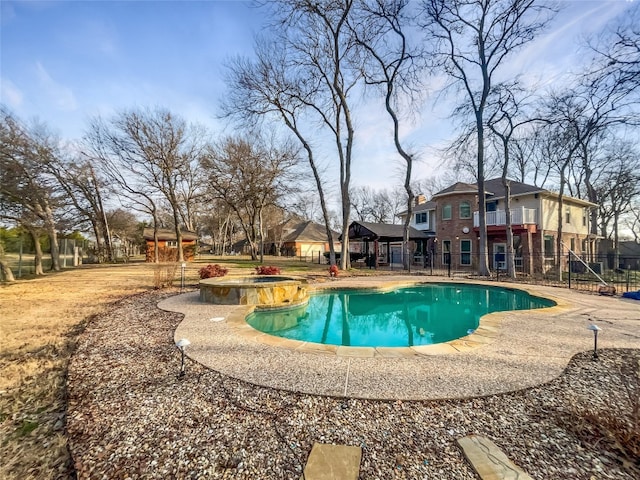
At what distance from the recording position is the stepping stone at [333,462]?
77.4 inches

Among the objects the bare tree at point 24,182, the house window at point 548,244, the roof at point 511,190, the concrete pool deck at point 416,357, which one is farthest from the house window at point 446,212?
the bare tree at point 24,182

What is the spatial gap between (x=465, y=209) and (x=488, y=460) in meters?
19.4

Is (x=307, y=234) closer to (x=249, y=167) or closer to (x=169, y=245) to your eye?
(x=169, y=245)

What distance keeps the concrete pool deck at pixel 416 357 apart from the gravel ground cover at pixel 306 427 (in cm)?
20

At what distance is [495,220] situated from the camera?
58.1ft

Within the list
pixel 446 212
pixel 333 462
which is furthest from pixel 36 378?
pixel 446 212

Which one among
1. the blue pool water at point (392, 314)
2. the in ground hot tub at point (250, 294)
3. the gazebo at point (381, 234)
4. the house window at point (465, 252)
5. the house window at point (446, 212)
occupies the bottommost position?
the blue pool water at point (392, 314)

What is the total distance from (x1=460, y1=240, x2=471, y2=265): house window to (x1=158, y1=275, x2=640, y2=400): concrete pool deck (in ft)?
42.5

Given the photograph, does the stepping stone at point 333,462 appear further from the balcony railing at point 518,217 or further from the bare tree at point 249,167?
the bare tree at point 249,167

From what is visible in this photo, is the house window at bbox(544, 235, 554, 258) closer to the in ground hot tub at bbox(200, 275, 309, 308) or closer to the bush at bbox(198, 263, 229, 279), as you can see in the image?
the in ground hot tub at bbox(200, 275, 309, 308)

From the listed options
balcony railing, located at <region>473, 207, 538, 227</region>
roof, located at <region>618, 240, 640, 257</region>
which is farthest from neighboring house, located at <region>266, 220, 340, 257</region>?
Answer: roof, located at <region>618, 240, 640, 257</region>

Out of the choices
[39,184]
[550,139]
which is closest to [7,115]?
[39,184]

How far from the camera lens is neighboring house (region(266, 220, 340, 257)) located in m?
39.2

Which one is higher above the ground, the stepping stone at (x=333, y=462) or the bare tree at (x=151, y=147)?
the bare tree at (x=151, y=147)
